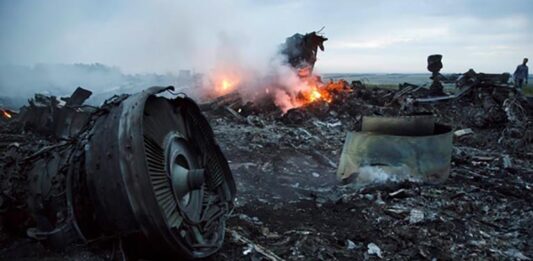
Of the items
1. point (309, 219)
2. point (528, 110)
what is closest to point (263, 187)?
point (309, 219)

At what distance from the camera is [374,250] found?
418 cm

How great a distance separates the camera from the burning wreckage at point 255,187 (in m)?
2.74

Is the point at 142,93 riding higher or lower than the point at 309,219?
higher

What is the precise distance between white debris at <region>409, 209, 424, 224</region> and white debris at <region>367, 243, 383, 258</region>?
0.83 metres

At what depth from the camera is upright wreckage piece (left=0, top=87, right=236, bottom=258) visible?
2590mm

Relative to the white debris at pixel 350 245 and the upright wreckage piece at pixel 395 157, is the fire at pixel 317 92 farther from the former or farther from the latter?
the white debris at pixel 350 245

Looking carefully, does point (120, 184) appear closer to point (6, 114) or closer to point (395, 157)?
point (395, 157)

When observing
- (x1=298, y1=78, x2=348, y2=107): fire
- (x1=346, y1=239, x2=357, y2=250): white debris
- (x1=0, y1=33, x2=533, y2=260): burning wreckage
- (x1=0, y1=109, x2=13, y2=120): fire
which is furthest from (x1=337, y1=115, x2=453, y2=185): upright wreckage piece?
(x1=298, y1=78, x2=348, y2=107): fire

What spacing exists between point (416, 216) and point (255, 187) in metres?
2.46

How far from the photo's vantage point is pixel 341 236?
4.48 metres

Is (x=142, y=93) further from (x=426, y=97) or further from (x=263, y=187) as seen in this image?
(x=426, y=97)

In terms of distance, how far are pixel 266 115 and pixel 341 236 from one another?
9.36 m

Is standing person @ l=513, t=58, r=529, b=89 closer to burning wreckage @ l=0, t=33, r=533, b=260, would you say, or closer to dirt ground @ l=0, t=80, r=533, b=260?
burning wreckage @ l=0, t=33, r=533, b=260

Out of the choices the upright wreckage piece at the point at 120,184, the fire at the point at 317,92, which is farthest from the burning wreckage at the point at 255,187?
the fire at the point at 317,92
